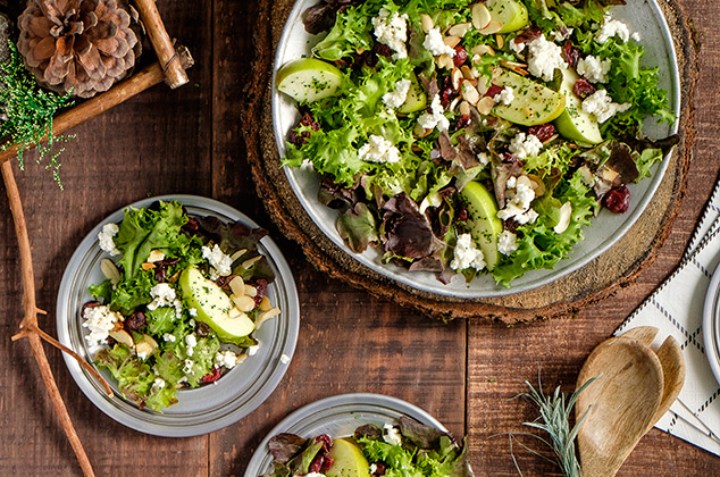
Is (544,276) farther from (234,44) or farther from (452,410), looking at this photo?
(234,44)

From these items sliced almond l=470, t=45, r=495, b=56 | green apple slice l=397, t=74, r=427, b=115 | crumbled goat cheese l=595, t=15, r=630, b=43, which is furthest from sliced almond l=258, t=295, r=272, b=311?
crumbled goat cheese l=595, t=15, r=630, b=43

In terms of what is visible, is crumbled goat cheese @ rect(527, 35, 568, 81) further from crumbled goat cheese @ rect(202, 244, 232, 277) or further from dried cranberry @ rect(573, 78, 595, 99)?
crumbled goat cheese @ rect(202, 244, 232, 277)

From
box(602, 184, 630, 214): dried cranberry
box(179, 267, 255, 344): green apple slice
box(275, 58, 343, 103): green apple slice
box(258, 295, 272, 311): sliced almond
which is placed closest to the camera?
box(275, 58, 343, 103): green apple slice

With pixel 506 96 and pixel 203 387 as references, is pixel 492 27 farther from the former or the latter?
pixel 203 387

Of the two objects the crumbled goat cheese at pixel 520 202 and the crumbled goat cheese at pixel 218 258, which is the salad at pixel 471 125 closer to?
the crumbled goat cheese at pixel 520 202

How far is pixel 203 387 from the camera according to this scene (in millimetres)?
2303

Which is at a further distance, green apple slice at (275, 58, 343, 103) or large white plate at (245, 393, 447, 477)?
large white plate at (245, 393, 447, 477)

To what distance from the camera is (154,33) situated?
2021mm

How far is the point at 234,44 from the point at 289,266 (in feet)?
2.13

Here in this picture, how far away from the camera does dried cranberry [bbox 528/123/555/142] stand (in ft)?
6.69

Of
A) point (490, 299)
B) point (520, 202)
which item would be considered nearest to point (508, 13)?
point (520, 202)

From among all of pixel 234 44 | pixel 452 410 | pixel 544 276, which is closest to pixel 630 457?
pixel 452 410

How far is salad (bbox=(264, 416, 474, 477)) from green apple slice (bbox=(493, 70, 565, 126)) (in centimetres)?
87

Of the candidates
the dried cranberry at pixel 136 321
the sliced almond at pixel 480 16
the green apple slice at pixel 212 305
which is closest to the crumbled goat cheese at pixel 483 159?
the sliced almond at pixel 480 16
